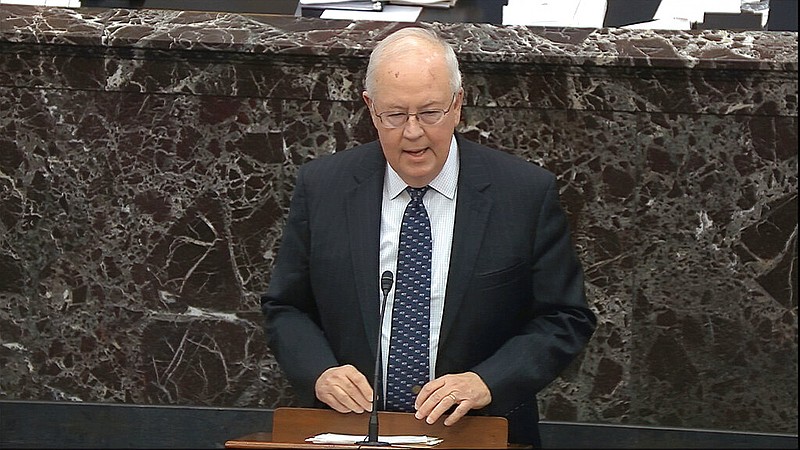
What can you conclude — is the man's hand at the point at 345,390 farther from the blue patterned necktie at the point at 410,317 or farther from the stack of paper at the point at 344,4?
the stack of paper at the point at 344,4

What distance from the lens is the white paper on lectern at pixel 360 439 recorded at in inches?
123

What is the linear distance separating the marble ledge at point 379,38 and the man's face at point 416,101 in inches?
36.9

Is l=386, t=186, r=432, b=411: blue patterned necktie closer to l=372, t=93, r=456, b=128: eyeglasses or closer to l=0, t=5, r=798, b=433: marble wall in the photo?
l=372, t=93, r=456, b=128: eyeglasses

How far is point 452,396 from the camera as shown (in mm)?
3277

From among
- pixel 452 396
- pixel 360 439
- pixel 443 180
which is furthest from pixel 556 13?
pixel 360 439

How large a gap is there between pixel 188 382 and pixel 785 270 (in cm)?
189

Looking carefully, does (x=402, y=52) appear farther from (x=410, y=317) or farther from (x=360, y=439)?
(x=360, y=439)

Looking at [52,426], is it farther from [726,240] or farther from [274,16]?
[726,240]

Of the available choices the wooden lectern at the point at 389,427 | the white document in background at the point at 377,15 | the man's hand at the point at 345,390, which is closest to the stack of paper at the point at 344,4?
the white document in background at the point at 377,15

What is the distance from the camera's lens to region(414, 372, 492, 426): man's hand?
3.24 metres

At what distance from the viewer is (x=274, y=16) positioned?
4691mm

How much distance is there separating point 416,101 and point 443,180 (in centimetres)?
28

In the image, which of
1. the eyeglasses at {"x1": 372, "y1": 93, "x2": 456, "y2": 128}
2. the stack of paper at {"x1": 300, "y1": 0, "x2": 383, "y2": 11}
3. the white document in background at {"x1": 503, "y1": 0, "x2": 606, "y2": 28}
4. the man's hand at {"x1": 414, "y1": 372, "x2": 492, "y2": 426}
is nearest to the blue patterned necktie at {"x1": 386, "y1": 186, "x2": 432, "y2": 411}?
the man's hand at {"x1": 414, "y1": 372, "x2": 492, "y2": 426}

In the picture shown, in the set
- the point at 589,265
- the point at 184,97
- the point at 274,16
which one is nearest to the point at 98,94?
the point at 184,97
